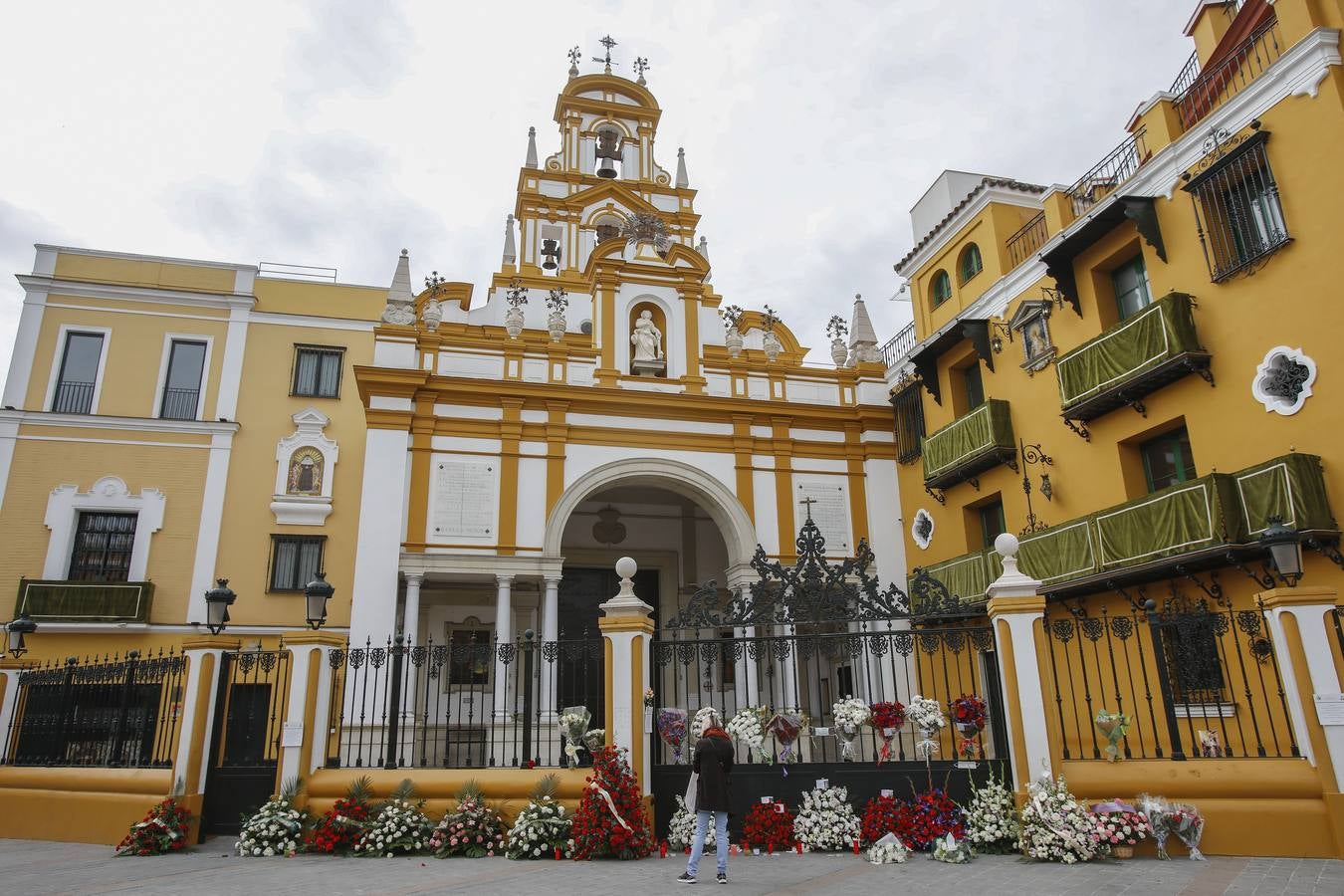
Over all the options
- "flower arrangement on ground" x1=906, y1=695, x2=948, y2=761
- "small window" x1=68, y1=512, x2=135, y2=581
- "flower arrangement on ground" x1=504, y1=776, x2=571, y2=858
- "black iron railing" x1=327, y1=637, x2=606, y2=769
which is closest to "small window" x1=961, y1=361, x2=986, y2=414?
"flower arrangement on ground" x1=906, y1=695, x2=948, y2=761

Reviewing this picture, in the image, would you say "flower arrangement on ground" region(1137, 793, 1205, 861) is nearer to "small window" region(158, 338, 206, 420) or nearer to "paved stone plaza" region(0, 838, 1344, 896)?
"paved stone plaza" region(0, 838, 1344, 896)

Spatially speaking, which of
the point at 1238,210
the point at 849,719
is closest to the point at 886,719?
the point at 849,719

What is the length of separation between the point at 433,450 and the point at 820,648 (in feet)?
30.6

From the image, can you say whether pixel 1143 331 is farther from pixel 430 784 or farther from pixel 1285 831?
pixel 430 784

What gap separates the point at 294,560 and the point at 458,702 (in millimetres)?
6034

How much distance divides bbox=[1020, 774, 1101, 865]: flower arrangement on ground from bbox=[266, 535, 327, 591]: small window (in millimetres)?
15202

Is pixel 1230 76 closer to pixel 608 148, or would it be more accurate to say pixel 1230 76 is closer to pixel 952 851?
pixel 952 851

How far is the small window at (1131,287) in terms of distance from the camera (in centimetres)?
1332

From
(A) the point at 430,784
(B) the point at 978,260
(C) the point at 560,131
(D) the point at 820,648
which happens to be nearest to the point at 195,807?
(A) the point at 430,784

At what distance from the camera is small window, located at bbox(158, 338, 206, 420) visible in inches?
781

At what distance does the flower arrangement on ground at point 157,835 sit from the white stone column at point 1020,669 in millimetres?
8852

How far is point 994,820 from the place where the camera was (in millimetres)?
8781

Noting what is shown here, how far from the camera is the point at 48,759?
11.9m

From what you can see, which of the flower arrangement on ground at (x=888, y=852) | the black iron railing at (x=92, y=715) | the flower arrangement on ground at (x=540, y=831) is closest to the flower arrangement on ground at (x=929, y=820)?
the flower arrangement on ground at (x=888, y=852)
